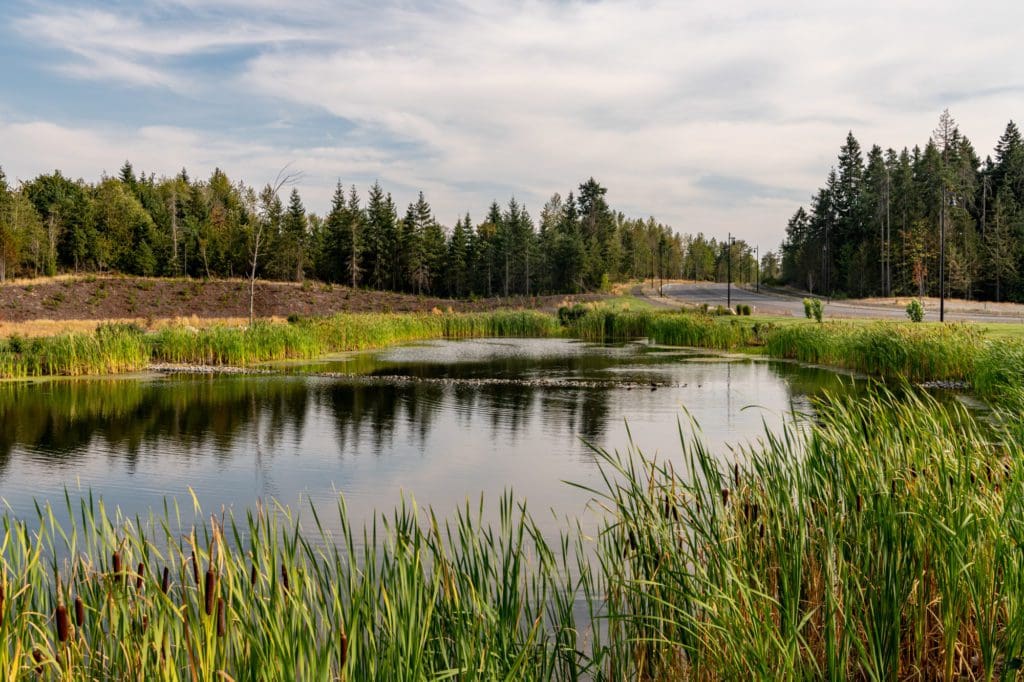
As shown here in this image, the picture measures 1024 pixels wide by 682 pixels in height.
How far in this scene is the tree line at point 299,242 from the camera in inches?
3317

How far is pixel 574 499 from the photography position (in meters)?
11.3

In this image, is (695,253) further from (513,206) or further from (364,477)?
(364,477)

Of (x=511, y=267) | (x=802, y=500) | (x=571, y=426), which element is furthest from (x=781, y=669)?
(x=511, y=267)

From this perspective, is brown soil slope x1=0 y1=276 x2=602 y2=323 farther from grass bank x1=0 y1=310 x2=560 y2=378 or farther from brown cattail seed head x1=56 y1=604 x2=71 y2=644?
brown cattail seed head x1=56 y1=604 x2=71 y2=644

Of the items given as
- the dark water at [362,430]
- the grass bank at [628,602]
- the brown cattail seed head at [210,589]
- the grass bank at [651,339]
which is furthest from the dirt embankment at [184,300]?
Answer: the brown cattail seed head at [210,589]

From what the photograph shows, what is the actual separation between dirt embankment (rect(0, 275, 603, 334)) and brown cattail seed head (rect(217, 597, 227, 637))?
172 ft

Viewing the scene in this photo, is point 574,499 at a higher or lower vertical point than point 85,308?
lower

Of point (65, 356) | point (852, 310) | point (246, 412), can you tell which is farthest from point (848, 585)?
point (852, 310)

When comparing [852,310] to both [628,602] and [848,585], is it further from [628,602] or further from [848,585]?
[628,602]

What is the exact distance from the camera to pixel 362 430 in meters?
17.6

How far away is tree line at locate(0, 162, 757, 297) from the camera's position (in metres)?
84.2

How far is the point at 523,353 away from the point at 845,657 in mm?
36003

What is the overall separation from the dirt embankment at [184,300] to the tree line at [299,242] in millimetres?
12379

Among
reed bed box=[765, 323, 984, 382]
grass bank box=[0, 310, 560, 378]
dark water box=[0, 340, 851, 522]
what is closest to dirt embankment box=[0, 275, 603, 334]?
grass bank box=[0, 310, 560, 378]
